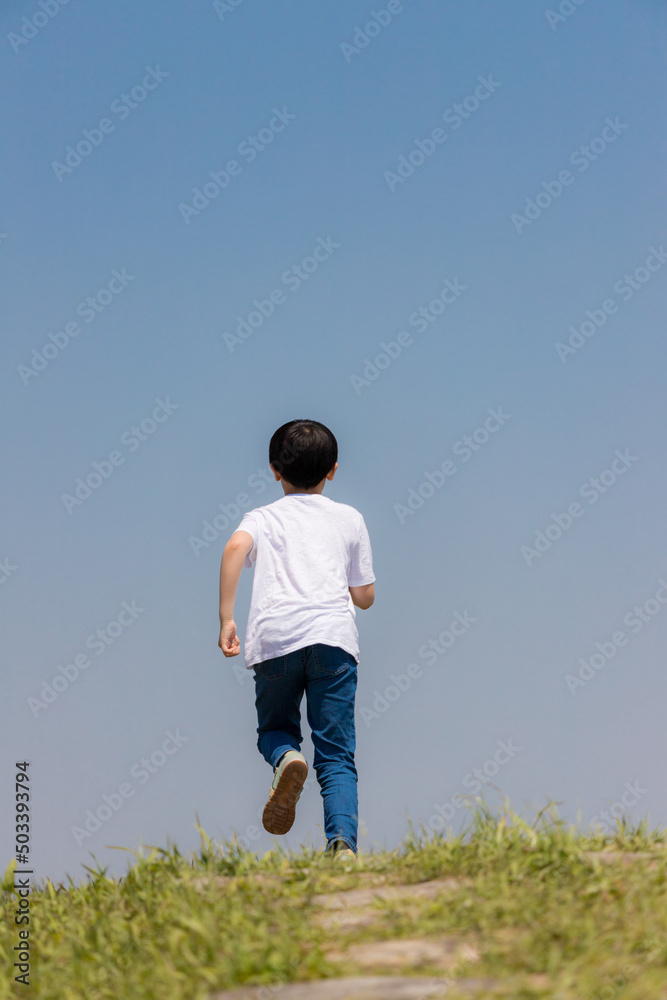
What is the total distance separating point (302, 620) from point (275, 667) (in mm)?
275

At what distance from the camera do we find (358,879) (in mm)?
3160

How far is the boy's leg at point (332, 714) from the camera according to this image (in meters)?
4.29

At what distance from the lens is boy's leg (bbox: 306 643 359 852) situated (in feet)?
14.1

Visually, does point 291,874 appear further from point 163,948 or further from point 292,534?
point 292,534

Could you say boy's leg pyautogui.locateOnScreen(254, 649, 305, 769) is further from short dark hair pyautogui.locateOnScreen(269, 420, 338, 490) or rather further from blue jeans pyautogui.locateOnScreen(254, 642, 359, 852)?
short dark hair pyautogui.locateOnScreen(269, 420, 338, 490)

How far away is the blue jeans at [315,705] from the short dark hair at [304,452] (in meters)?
0.94

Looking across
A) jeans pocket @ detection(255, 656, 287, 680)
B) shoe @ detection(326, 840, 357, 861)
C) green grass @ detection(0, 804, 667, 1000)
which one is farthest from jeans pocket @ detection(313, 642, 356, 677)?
green grass @ detection(0, 804, 667, 1000)

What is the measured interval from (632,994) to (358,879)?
4.21 feet

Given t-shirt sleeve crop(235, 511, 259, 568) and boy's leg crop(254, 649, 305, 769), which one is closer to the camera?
boy's leg crop(254, 649, 305, 769)

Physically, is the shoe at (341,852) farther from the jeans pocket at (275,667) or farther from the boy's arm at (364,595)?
the boy's arm at (364,595)

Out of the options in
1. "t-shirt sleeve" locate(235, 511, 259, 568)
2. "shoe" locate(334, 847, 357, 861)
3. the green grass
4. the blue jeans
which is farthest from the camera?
"t-shirt sleeve" locate(235, 511, 259, 568)

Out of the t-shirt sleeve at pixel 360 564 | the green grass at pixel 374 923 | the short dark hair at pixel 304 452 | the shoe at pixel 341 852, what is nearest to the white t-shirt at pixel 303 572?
the t-shirt sleeve at pixel 360 564

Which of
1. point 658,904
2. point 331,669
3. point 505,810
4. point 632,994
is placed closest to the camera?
point 632,994

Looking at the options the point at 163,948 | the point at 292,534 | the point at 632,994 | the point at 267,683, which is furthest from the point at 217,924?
the point at 292,534
